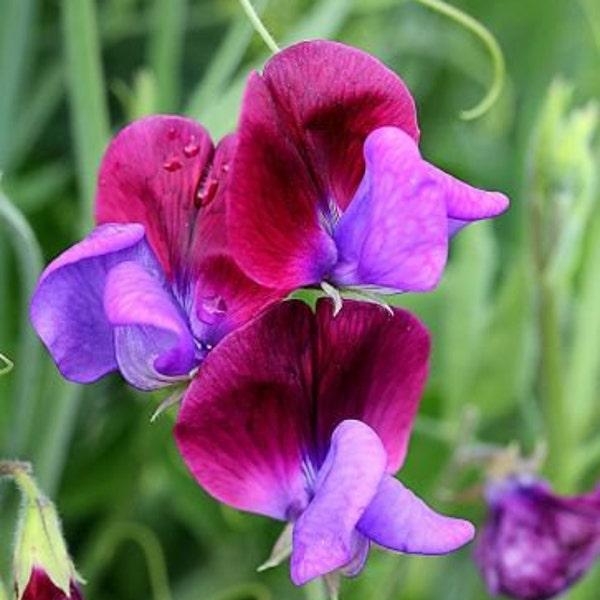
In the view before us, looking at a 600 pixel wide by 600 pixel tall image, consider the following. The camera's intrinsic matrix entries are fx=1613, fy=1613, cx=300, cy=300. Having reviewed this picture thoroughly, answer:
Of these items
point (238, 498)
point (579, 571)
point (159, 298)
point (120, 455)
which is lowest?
point (579, 571)

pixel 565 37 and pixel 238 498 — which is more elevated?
pixel 238 498

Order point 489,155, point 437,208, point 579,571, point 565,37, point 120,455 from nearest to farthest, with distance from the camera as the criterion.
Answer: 1. point 437,208
2. point 579,571
3. point 120,455
4. point 489,155
5. point 565,37

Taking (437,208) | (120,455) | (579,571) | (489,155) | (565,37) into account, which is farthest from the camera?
(565,37)

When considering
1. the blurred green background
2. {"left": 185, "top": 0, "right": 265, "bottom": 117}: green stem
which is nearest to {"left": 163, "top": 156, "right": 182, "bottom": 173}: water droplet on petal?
the blurred green background

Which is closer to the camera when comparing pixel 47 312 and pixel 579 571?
pixel 47 312

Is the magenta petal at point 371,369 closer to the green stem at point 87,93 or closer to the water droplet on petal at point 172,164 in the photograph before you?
the water droplet on petal at point 172,164

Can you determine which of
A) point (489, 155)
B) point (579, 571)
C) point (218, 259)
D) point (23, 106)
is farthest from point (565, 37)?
point (218, 259)

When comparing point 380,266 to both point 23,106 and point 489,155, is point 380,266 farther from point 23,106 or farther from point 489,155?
point 489,155

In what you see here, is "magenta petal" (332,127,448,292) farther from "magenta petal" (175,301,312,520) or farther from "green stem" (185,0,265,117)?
"green stem" (185,0,265,117)
